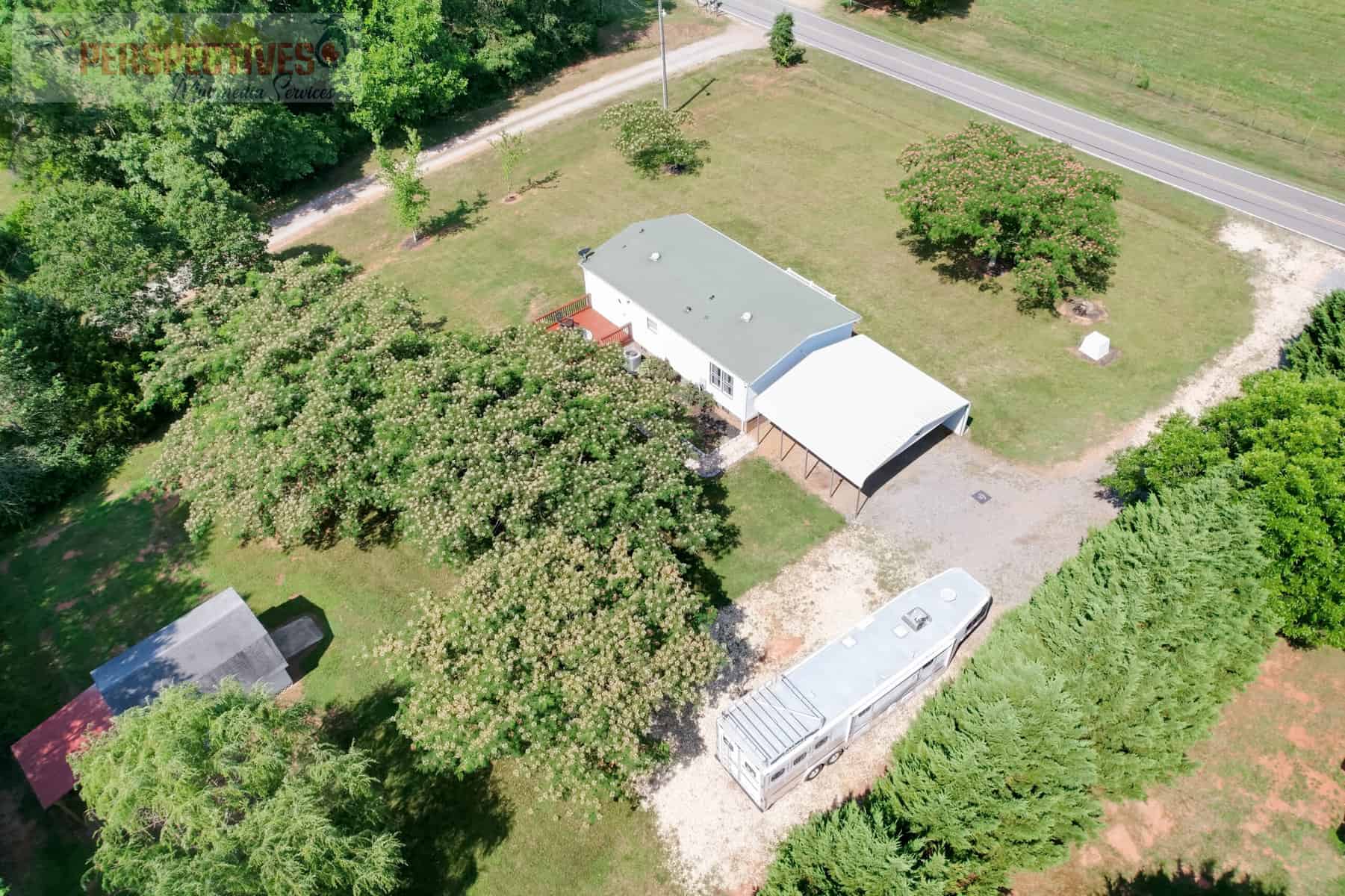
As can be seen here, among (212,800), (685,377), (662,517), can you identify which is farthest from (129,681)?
(685,377)

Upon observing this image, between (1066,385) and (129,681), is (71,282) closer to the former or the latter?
(129,681)

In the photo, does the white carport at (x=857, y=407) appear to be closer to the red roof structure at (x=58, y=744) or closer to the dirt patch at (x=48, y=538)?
the red roof structure at (x=58, y=744)

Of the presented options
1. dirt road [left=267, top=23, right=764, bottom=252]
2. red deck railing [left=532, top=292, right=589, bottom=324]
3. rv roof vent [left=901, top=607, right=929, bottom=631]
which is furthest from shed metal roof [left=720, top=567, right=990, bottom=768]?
dirt road [left=267, top=23, right=764, bottom=252]

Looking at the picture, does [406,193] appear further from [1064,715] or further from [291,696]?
[1064,715]

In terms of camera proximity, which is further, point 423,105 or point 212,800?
point 423,105

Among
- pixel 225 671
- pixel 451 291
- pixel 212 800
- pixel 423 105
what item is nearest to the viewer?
pixel 212 800

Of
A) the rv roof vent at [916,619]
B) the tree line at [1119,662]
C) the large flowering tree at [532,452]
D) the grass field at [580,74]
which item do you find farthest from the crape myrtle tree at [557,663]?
the grass field at [580,74]
